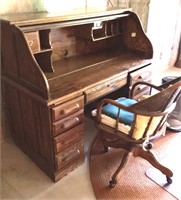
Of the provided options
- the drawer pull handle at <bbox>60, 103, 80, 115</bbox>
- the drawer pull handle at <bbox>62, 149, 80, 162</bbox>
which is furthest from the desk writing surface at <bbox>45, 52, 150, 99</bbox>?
the drawer pull handle at <bbox>62, 149, 80, 162</bbox>

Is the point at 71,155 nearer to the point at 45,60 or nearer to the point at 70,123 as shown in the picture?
the point at 70,123

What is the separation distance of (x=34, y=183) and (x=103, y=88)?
0.90m

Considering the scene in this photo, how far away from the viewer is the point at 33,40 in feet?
5.20

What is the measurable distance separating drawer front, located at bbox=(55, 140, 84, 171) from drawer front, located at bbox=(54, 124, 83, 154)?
0.04 meters

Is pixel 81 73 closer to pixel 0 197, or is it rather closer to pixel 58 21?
pixel 58 21

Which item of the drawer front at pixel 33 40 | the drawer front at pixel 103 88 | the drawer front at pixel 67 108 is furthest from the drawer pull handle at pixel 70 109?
the drawer front at pixel 33 40

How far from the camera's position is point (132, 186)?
5.84 feet

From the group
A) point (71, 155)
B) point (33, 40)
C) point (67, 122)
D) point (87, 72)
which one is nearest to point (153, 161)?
point (71, 155)

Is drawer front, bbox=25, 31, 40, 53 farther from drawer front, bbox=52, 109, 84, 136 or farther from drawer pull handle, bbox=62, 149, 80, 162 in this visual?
drawer pull handle, bbox=62, 149, 80, 162

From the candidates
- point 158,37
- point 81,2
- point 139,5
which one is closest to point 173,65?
point 158,37

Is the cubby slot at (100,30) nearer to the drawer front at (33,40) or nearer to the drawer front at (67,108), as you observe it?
the drawer front at (33,40)

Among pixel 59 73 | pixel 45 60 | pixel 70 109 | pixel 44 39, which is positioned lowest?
pixel 70 109

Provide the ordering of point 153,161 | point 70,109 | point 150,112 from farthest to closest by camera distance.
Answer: point 153,161 → point 70,109 → point 150,112

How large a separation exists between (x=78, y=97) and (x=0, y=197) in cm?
91
